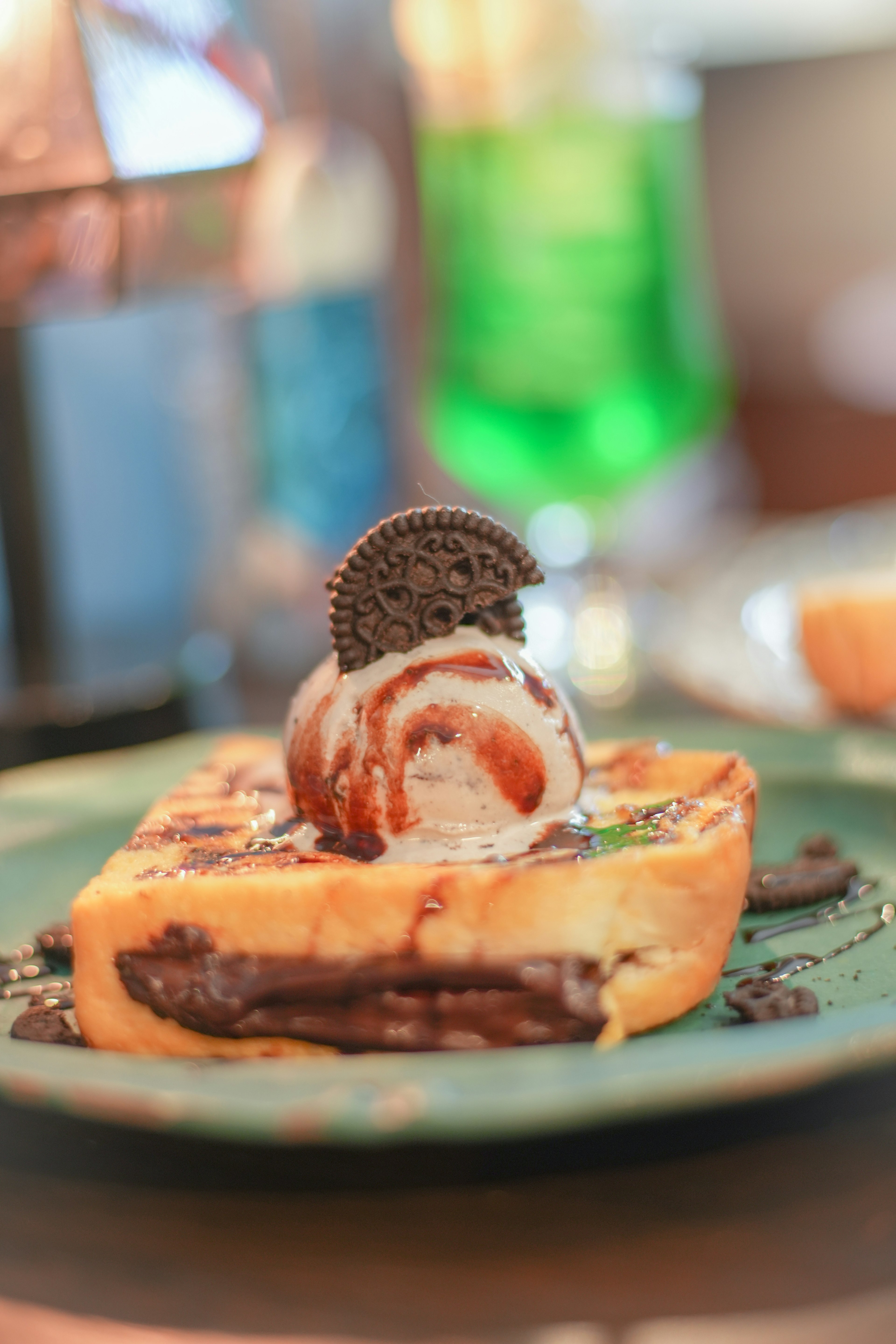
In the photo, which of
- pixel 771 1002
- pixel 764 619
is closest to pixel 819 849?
pixel 771 1002

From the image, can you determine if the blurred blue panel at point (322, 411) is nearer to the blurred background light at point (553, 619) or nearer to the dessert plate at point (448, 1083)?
the blurred background light at point (553, 619)

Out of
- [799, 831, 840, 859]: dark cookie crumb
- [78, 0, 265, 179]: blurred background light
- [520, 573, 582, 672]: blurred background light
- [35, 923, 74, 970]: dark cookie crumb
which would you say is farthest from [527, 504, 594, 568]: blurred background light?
[35, 923, 74, 970]: dark cookie crumb

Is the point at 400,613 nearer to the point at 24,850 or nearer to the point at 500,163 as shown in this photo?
the point at 24,850

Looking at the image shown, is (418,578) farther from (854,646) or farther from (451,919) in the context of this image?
(854,646)

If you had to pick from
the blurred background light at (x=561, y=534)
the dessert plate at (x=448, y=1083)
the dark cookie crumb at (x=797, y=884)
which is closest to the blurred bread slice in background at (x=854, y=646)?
the blurred background light at (x=561, y=534)

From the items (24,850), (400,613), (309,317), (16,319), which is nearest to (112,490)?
(309,317)

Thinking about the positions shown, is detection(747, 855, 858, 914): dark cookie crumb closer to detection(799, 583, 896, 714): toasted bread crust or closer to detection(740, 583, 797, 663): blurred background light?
detection(799, 583, 896, 714): toasted bread crust
